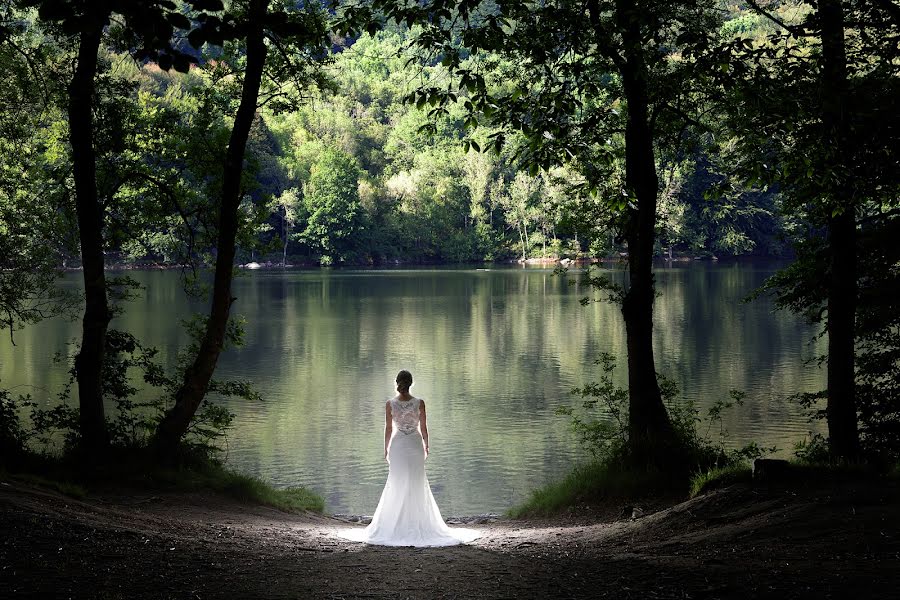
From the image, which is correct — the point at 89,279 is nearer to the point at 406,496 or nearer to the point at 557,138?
the point at 406,496

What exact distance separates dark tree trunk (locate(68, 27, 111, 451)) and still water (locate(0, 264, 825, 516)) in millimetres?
4659

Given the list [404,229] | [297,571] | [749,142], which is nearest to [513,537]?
[297,571]

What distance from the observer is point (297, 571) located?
6.04 meters

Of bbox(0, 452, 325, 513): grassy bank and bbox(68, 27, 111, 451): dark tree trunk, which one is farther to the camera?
bbox(68, 27, 111, 451): dark tree trunk

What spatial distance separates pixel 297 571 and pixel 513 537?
3.43 metres

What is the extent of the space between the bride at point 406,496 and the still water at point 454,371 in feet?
16.0

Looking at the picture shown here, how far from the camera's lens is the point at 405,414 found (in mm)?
10000

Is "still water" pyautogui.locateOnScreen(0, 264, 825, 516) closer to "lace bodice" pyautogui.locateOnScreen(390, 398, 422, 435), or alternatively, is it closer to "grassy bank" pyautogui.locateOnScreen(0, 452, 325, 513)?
"grassy bank" pyautogui.locateOnScreen(0, 452, 325, 513)

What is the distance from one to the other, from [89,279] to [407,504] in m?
4.62

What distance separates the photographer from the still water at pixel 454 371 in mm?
17500

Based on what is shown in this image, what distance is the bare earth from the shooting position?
516 centimetres

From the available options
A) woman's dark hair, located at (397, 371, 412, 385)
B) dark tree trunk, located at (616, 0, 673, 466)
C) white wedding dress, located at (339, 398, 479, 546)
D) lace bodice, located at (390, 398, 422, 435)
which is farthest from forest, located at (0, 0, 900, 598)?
woman's dark hair, located at (397, 371, 412, 385)

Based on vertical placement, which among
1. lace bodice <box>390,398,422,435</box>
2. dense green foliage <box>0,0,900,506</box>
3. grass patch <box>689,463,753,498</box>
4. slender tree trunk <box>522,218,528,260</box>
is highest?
slender tree trunk <box>522,218,528,260</box>

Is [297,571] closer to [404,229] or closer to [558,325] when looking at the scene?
[558,325]
